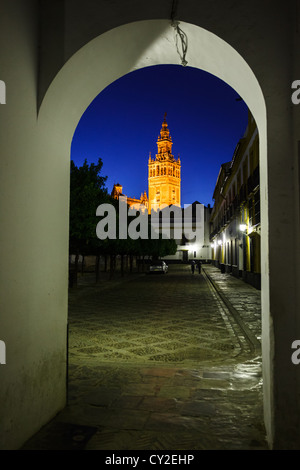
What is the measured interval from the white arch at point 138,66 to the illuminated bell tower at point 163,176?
132745 millimetres

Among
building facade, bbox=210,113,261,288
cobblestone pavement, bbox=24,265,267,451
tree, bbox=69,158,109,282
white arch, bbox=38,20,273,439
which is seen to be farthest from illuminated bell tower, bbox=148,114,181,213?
white arch, bbox=38,20,273,439

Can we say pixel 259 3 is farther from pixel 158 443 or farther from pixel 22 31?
pixel 158 443

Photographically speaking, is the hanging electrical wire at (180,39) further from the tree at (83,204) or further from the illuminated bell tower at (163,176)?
the illuminated bell tower at (163,176)

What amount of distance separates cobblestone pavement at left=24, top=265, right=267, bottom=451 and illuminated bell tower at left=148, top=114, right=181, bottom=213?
129037mm

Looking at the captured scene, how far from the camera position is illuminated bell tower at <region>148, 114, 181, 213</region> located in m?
138

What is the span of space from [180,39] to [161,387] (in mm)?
4197

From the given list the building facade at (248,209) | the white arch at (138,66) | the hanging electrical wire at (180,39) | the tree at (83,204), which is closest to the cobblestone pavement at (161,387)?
the white arch at (138,66)

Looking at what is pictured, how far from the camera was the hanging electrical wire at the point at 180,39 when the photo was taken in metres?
3.30

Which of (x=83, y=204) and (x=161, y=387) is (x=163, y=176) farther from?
(x=161, y=387)

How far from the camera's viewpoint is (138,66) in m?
4.21

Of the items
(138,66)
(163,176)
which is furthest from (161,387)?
(163,176)

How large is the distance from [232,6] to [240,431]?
415cm
